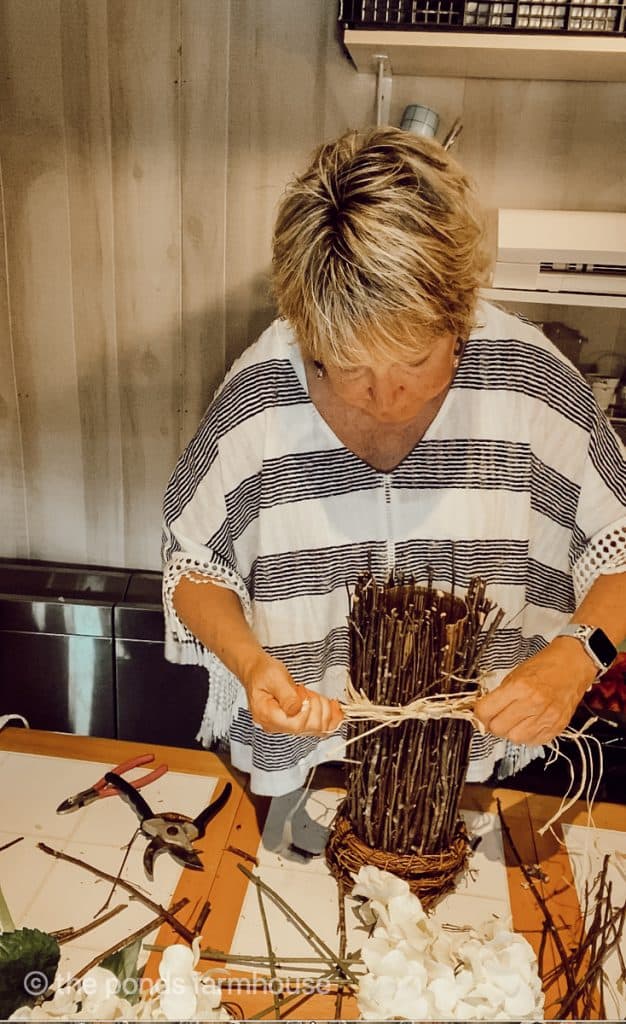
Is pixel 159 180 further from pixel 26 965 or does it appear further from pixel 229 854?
pixel 26 965

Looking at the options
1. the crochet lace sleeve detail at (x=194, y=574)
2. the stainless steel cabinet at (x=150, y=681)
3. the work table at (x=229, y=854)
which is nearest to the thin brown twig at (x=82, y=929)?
the work table at (x=229, y=854)

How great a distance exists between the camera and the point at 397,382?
3.26ft

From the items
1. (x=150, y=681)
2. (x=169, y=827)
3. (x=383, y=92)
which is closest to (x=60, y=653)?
(x=150, y=681)

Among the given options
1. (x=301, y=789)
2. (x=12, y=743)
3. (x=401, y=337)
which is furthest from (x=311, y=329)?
(x=12, y=743)

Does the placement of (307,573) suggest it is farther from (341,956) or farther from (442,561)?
(341,956)

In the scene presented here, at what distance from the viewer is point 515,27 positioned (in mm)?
1462

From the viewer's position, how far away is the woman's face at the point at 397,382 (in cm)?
98

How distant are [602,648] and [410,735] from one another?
273 mm

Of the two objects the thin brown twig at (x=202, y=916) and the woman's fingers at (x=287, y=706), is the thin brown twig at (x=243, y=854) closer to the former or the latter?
the thin brown twig at (x=202, y=916)

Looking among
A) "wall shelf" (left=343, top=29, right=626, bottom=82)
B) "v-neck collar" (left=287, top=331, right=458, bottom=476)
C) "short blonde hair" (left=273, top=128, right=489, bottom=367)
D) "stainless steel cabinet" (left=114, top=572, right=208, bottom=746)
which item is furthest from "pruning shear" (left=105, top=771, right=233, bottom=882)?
"wall shelf" (left=343, top=29, right=626, bottom=82)

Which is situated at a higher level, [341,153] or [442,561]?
[341,153]

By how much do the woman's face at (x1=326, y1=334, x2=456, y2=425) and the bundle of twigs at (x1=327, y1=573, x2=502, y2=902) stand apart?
0.22 m

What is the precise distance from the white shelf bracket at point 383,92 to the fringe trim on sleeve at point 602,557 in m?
1.08

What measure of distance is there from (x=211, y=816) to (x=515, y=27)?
53.6 inches
